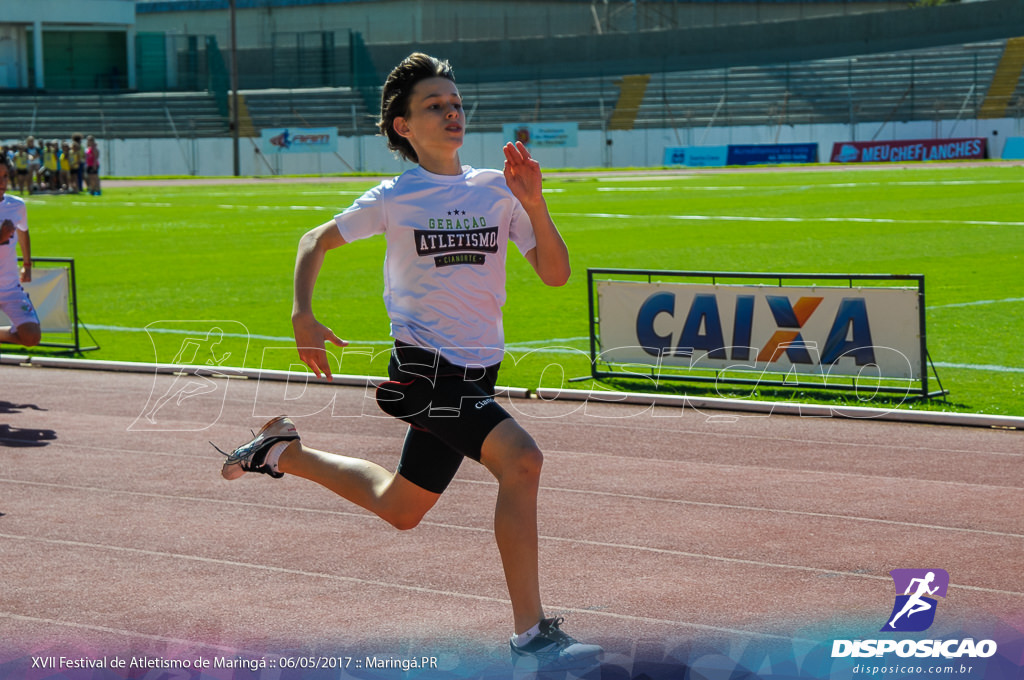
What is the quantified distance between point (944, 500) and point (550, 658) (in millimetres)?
3605

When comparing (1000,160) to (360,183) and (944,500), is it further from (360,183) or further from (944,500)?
(944,500)

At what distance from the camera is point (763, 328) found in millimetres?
11227

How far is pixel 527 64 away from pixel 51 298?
63110 mm

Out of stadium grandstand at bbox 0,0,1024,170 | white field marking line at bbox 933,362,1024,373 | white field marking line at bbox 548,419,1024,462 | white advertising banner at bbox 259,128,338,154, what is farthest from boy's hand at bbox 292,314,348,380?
white advertising banner at bbox 259,128,338,154

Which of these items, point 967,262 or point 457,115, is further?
point 967,262

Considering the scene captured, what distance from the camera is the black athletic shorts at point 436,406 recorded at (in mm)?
4941

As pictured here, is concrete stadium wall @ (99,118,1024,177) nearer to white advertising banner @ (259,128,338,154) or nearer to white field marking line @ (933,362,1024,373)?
white advertising banner @ (259,128,338,154)

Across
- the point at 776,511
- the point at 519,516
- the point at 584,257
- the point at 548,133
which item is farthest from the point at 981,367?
the point at 548,133

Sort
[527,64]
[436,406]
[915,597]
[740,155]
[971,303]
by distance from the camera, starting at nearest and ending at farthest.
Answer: [436,406], [915,597], [971,303], [740,155], [527,64]

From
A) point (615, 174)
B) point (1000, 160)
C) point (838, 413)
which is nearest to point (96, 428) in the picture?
point (838, 413)

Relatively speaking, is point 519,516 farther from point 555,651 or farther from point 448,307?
point 448,307

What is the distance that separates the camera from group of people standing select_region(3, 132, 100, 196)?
47750 millimetres

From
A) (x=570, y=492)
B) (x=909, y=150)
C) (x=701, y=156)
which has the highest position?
(x=909, y=150)

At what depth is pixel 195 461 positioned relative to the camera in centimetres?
889
